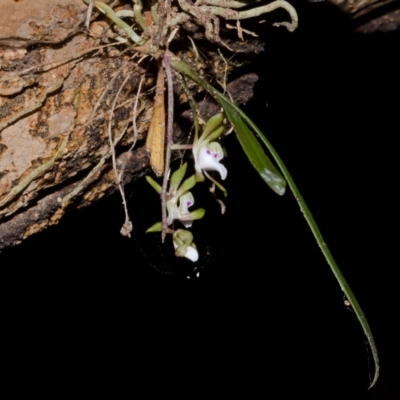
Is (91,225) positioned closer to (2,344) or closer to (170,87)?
(2,344)

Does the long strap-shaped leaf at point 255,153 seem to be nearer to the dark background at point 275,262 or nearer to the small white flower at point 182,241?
the small white flower at point 182,241

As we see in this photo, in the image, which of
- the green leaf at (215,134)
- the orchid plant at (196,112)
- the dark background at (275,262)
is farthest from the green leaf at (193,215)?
the dark background at (275,262)

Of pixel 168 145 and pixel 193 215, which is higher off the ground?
pixel 168 145

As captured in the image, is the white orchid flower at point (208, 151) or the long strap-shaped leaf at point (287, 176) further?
the white orchid flower at point (208, 151)

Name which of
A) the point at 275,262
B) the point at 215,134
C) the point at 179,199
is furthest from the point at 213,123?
the point at 275,262

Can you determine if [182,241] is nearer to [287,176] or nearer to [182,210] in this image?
[182,210]

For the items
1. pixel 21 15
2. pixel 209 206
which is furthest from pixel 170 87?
pixel 209 206
